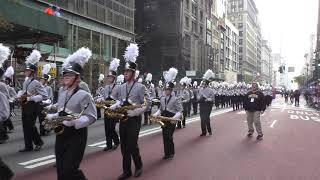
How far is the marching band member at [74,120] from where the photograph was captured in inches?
241

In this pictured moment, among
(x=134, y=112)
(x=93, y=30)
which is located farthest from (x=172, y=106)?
(x=93, y=30)

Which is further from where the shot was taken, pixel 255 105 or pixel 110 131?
pixel 255 105

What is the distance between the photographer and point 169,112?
37.5 feet

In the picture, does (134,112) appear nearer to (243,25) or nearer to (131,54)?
(131,54)

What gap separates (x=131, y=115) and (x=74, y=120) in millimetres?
2615

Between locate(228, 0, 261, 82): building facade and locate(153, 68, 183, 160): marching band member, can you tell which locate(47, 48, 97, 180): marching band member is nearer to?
locate(153, 68, 183, 160): marching band member

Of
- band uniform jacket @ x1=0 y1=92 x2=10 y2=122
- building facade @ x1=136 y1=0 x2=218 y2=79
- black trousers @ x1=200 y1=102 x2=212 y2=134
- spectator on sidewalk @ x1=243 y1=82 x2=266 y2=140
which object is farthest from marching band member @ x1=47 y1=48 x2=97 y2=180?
building facade @ x1=136 y1=0 x2=218 y2=79

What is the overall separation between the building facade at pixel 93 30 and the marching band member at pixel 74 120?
750 inches

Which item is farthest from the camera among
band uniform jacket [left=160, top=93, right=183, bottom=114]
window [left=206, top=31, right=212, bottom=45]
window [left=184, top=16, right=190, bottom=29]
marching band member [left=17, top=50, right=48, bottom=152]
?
window [left=206, top=31, right=212, bottom=45]

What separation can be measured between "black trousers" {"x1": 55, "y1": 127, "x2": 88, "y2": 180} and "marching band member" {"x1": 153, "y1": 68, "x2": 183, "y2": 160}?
4.88 meters

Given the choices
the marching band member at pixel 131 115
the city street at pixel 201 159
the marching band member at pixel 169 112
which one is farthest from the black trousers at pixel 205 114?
the marching band member at pixel 131 115

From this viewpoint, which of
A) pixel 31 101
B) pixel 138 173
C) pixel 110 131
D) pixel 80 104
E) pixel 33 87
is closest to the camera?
pixel 80 104

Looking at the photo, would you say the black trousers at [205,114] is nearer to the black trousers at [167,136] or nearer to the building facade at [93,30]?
the black trousers at [167,136]

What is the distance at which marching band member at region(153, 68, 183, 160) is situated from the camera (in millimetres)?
11148
